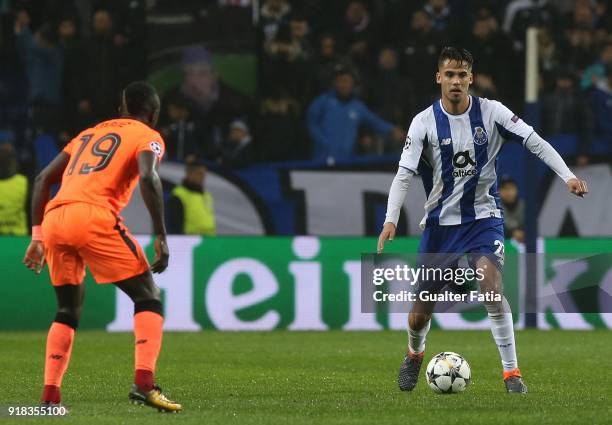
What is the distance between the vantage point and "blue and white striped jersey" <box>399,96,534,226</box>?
8.49 m

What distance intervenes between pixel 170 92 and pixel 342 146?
→ 231 centimetres

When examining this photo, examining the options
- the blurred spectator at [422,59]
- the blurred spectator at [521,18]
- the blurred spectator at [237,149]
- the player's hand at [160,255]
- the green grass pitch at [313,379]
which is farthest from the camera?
the blurred spectator at [521,18]

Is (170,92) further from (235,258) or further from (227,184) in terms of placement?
(235,258)

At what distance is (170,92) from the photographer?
17188 mm

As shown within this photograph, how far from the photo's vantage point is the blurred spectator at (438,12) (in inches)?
704

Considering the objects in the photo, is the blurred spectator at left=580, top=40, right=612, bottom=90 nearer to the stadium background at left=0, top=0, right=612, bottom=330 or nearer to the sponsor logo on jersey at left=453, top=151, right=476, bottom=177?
the stadium background at left=0, top=0, right=612, bottom=330

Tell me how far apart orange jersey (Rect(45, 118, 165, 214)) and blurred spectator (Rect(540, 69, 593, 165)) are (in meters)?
10.7

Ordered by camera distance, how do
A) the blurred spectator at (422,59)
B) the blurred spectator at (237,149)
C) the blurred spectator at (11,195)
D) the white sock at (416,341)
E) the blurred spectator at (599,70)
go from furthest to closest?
the blurred spectator at (599,70)
the blurred spectator at (422,59)
the blurred spectator at (237,149)
the blurred spectator at (11,195)
the white sock at (416,341)

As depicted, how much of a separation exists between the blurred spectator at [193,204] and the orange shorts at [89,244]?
29.5 ft

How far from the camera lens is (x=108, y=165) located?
712 centimetres

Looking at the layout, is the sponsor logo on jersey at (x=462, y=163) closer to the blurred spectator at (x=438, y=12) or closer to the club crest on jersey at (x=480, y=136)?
the club crest on jersey at (x=480, y=136)

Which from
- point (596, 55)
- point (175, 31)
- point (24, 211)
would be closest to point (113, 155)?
Result: point (24, 211)

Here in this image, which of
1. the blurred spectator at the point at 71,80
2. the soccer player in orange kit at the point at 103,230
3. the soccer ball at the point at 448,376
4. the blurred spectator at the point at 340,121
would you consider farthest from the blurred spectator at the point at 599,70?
the soccer player in orange kit at the point at 103,230

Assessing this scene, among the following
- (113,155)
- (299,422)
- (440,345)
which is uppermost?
(113,155)
